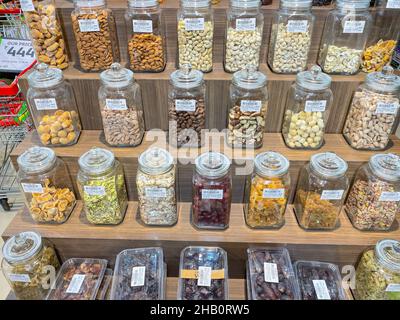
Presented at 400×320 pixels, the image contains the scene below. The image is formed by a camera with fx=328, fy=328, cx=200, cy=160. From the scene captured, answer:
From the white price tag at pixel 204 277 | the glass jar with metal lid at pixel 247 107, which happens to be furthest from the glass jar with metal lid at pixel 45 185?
the glass jar with metal lid at pixel 247 107

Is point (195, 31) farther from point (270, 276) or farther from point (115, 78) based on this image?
point (270, 276)

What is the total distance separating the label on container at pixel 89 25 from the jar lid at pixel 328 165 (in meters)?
0.94

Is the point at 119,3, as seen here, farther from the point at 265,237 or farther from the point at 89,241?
the point at 265,237

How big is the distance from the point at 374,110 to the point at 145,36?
0.90m

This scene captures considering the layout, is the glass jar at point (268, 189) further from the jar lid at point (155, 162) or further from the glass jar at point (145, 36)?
the glass jar at point (145, 36)

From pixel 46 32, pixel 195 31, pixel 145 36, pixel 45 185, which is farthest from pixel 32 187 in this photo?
pixel 195 31

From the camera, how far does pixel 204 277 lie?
46.4 inches

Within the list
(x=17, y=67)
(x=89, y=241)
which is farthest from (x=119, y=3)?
(x=17, y=67)

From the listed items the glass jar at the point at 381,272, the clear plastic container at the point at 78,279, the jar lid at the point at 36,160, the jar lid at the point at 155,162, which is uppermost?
the jar lid at the point at 155,162

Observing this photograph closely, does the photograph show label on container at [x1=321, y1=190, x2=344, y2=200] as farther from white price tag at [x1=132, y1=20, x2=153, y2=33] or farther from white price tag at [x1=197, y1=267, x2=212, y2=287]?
white price tag at [x1=132, y1=20, x2=153, y2=33]

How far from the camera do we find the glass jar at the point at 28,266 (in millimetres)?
1119

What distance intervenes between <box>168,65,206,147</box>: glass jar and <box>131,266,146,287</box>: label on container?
504 millimetres

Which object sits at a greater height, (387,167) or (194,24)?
(194,24)

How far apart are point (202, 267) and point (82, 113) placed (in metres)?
0.83
